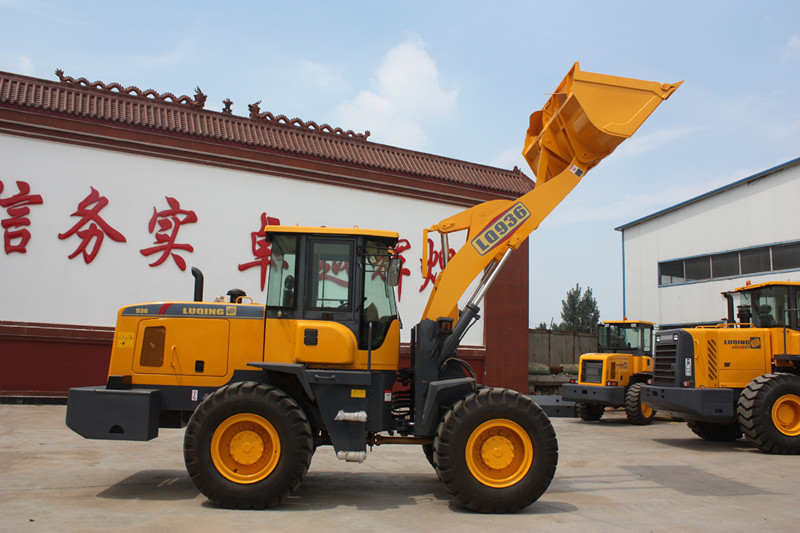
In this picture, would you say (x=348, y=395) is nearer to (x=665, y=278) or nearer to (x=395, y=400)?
(x=395, y=400)

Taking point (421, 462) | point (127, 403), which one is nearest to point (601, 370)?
point (421, 462)

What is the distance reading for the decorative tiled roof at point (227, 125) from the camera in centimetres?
1434

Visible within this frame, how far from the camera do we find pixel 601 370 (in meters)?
15.6

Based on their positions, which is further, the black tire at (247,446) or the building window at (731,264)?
the building window at (731,264)

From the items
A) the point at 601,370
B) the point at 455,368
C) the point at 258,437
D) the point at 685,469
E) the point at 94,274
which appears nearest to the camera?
the point at 258,437

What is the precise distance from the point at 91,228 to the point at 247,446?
1004 cm

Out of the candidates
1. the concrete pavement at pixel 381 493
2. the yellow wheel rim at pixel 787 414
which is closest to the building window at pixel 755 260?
the yellow wheel rim at pixel 787 414

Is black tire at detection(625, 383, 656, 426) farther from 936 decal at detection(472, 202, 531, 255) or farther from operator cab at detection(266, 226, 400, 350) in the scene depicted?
operator cab at detection(266, 226, 400, 350)

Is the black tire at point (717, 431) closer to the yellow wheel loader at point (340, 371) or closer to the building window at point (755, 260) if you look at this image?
the yellow wheel loader at point (340, 371)

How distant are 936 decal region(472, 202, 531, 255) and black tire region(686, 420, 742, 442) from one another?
7555 millimetres

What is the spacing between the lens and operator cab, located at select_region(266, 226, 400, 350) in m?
6.81

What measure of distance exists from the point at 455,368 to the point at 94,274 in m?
10.4

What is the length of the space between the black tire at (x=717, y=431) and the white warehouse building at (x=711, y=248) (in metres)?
9.72

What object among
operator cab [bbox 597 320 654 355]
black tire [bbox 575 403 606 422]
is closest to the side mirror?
black tire [bbox 575 403 606 422]
